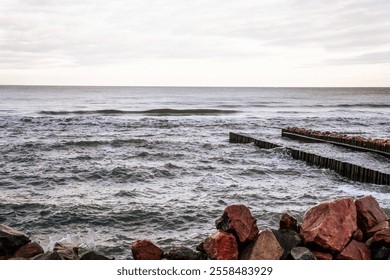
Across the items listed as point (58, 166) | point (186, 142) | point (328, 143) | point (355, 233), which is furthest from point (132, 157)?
point (355, 233)

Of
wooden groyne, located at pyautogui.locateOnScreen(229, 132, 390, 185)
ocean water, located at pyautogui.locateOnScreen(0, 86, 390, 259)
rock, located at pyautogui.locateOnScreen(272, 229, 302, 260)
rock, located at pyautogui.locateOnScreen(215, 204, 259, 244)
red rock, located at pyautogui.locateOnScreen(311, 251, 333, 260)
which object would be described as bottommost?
ocean water, located at pyautogui.locateOnScreen(0, 86, 390, 259)

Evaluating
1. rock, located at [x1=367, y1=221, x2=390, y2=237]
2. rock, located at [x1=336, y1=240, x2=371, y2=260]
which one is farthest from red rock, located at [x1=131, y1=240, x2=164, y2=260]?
rock, located at [x1=367, y1=221, x2=390, y2=237]

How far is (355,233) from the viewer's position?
22.7ft

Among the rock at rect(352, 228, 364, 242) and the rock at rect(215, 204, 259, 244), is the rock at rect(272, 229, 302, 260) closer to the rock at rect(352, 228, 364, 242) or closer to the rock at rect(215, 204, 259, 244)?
the rock at rect(215, 204, 259, 244)

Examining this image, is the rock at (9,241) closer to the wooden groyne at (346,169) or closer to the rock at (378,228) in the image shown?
the rock at (378,228)

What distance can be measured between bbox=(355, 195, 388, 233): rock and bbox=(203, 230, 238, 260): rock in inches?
92.5

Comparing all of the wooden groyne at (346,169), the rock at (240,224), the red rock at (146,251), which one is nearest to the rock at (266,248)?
the rock at (240,224)

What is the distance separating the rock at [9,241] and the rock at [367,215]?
5.68 m

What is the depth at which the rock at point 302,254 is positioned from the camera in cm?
630

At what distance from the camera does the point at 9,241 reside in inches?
273

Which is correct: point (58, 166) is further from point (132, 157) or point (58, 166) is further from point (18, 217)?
point (18, 217)

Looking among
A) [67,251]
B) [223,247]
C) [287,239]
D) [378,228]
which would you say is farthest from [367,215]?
[67,251]

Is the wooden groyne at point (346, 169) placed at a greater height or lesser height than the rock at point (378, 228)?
lesser

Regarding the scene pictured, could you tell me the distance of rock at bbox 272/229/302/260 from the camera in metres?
6.55
